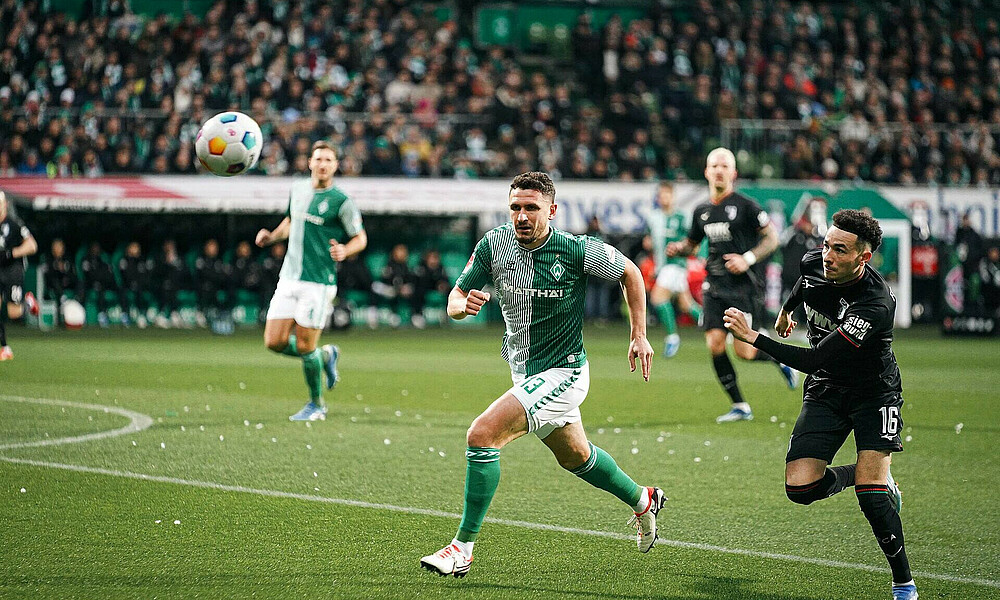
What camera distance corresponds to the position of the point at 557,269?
5562 millimetres

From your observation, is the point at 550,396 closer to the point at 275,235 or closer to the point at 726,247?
the point at 726,247

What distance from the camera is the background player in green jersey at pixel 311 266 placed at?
33.4 ft

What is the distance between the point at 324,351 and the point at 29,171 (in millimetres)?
15055

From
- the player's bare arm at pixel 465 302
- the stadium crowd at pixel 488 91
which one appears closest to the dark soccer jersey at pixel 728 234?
the player's bare arm at pixel 465 302

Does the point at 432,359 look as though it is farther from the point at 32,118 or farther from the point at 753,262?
the point at 32,118

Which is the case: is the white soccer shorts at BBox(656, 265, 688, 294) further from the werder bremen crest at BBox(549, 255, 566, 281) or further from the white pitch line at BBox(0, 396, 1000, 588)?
the werder bremen crest at BBox(549, 255, 566, 281)

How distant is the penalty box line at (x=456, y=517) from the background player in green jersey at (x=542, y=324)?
1.30 ft

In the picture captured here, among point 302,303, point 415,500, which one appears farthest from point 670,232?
point 415,500

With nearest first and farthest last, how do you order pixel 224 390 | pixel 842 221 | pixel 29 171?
1. pixel 842 221
2. pixel 224 390
3. pixel 29 171

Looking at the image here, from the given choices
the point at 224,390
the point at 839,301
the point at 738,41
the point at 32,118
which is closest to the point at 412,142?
the point at 32,118

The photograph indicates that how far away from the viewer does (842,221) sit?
5270mm

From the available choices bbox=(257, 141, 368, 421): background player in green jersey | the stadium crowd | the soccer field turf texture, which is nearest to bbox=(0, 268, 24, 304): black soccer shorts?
the soccer field turf texture

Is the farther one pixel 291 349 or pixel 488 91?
pixel 488 91

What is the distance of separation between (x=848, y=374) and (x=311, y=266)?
19.3 ft
